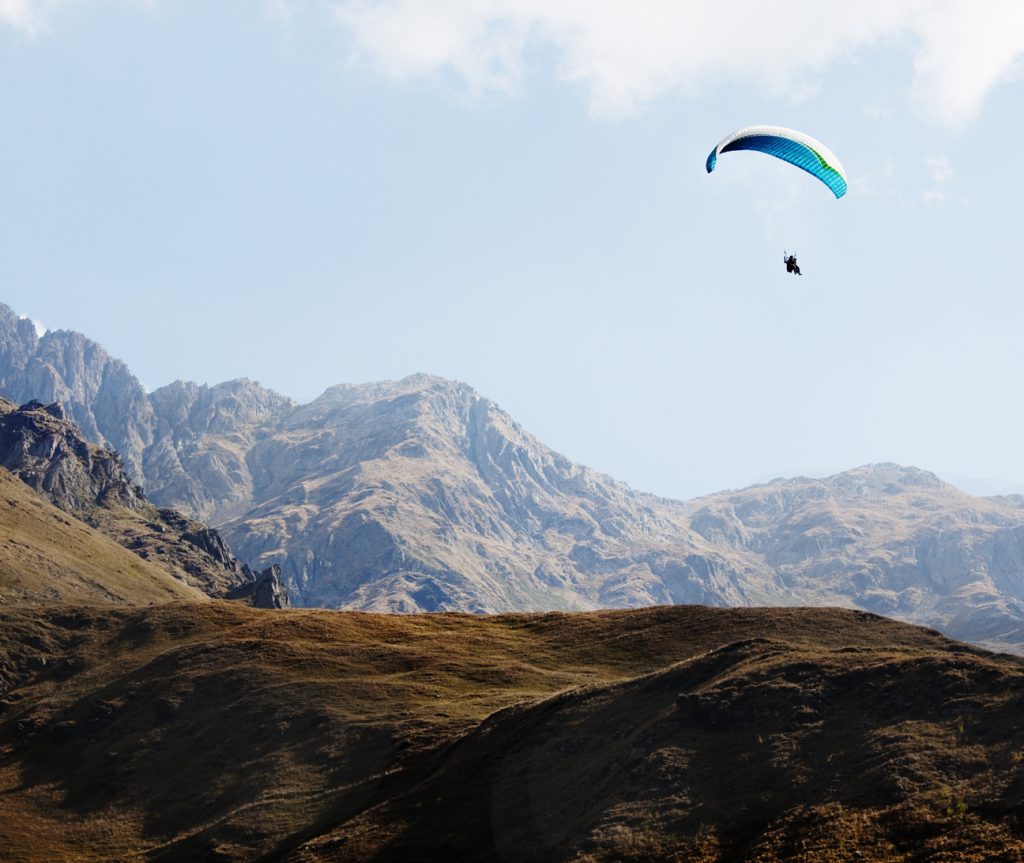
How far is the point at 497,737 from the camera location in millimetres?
56156

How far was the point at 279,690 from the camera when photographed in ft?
263

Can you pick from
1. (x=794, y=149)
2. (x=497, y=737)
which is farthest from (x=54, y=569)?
(x=794, y=149)

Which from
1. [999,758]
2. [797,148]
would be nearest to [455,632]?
[797,148]

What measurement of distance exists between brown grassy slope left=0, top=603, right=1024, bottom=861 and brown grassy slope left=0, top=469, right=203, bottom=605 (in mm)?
34526

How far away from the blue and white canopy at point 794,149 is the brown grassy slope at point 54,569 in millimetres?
109440

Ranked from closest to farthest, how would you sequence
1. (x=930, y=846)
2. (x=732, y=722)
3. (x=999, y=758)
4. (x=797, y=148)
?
(x=930, y=846) → (x=999, y=758) → (x=732, y=722) → (x=797, y=148)

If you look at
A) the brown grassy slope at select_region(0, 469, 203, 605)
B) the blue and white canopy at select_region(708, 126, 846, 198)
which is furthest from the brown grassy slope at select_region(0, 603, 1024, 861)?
the brown grassy slope at select_region(0, 469, 203, 605)

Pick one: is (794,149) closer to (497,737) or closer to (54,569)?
(497,737)

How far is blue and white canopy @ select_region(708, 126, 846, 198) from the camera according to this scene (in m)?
58.8

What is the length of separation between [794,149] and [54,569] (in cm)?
14221

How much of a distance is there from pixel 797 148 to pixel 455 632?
5984cm

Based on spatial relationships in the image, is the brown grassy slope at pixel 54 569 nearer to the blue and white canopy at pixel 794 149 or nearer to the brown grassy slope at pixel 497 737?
the brown grassy slope at pixel 497 737

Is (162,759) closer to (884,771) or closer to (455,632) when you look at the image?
(455,632)

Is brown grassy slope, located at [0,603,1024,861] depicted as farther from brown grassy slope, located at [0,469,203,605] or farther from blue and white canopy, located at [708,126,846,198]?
brown grassy slope, located at [0,469,203,605]
